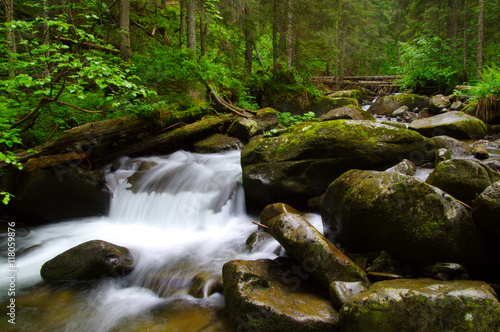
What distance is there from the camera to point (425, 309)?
2.28 m

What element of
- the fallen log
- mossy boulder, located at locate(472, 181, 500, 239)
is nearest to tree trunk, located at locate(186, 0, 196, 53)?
the fallen log

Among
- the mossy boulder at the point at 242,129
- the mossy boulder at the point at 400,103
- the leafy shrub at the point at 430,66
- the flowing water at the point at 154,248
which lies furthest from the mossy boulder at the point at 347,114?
the leafy shrub at the point at 430,66

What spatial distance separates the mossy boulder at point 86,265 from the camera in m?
4.13

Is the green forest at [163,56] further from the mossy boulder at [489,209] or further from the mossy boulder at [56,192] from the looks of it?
the mossy boulder at [489,209]

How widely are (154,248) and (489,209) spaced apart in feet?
16.5

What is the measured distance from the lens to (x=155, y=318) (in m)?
3.44

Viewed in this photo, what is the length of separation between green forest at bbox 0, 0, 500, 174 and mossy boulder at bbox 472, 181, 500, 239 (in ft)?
16.2

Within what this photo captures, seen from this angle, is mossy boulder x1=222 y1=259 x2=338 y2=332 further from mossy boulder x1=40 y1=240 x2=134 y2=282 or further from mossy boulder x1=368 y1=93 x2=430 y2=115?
mossy boulder x1=368 y1=93 x2=430 y2=115

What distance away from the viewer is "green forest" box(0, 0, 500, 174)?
17.0 feet

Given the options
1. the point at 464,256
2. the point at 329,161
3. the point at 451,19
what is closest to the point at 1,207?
the point at 329,161

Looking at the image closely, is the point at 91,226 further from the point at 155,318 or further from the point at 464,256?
the point at 464,256

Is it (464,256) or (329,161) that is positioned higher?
(329,161)

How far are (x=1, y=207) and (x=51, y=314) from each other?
3815 mm

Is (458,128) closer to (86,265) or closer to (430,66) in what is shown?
(86,265)
